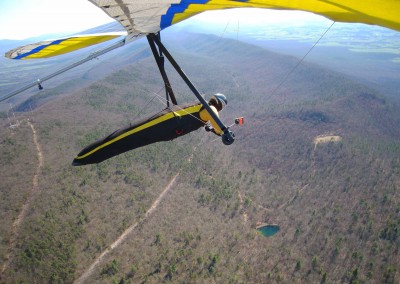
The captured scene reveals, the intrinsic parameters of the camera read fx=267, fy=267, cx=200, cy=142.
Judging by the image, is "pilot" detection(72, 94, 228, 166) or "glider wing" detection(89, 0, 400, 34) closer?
"glider wing" detection(89, 0, 400, 34)

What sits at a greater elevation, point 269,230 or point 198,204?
point 198,204

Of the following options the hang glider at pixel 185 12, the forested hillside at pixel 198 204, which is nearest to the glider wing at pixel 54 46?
the hang glider at pixel 185 12

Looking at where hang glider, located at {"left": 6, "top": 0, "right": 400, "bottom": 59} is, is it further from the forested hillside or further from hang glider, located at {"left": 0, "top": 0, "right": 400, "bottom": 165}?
the forested hillside

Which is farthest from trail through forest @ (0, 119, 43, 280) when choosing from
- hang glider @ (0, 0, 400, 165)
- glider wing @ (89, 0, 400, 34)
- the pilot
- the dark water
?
the dark water

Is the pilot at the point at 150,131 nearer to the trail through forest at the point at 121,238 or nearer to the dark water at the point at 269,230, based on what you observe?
the trail through forest at the point at 121,238

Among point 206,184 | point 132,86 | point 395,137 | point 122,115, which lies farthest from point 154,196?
point 395,137

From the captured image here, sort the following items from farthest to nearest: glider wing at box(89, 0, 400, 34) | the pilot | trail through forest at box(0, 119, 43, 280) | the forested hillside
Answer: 1. the forested hillside
2. trail through forest at box(0, 119, 43, 280)
3. the pilot
4. glider wing at box(89, 0, 400, 34)

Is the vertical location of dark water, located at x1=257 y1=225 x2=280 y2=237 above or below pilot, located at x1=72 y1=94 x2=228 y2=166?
below

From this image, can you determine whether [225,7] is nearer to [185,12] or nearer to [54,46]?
[185,12]

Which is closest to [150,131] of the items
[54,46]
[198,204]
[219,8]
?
[54,46]
